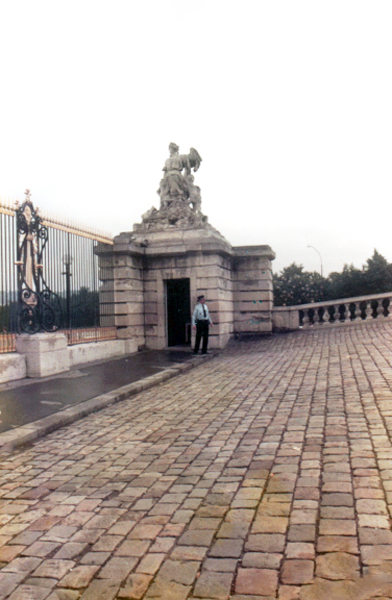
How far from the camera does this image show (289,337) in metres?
16.5

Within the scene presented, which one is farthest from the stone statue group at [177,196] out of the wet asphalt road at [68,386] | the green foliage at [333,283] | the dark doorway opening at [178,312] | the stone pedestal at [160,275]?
Result: the green foliage at [333,283]

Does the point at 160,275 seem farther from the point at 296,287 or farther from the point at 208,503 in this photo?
the point at 296,287

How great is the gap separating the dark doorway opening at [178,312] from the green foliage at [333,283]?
1029 inches

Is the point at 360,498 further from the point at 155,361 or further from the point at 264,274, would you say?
the point at 264,274

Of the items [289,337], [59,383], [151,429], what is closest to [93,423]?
[151,429]

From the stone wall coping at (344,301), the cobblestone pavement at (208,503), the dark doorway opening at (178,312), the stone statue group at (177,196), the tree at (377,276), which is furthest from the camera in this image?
the tree at (377,276)

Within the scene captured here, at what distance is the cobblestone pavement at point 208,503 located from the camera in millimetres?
2857

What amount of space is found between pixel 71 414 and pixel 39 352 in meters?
3.48

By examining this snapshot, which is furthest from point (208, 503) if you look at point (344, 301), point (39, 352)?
point (344, 301)

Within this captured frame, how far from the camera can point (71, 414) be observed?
6914mm

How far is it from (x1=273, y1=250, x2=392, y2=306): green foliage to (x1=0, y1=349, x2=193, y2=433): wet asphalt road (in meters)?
31.9

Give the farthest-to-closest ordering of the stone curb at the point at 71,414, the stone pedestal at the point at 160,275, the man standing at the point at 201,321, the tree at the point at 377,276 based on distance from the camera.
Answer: the tree at the point at 377,276
the stone pedestal at the point at 160,275
the man standing at the point at 201,321
the stone curb at the point at 71,414

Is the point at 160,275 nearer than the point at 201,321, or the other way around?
the point at 201,321

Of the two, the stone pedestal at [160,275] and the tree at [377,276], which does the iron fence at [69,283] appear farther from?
the tree at [377,276]
